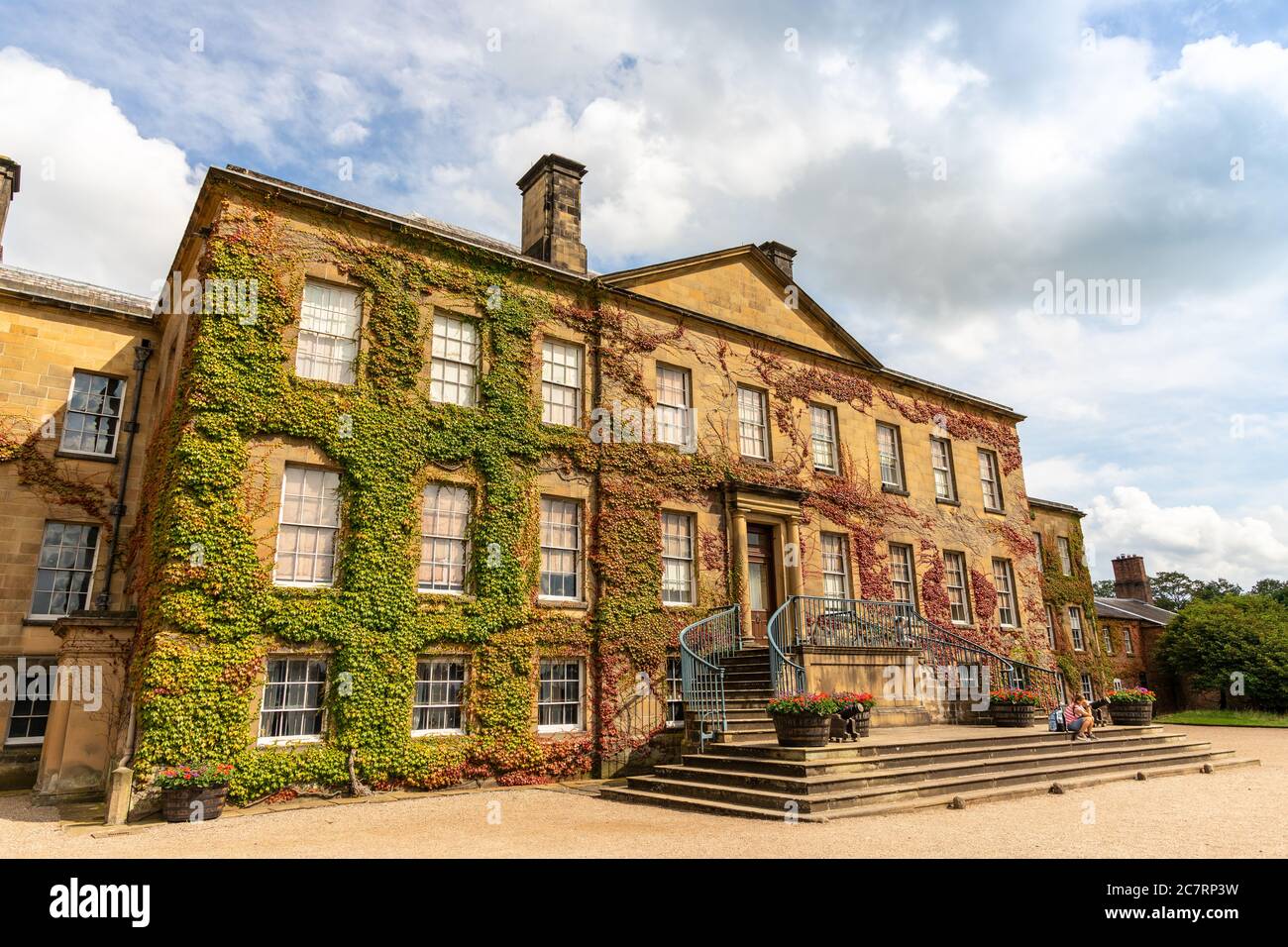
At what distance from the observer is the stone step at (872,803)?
10.2m

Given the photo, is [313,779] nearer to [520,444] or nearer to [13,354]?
[520,444]

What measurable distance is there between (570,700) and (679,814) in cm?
519

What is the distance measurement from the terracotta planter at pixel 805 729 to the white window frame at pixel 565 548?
18.0 feet

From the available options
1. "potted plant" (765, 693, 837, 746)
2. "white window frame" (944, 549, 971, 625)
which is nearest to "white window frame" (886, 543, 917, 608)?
"white window frame" (944, 549, 971, 625)

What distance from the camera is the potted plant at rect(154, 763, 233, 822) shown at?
10.9 meters

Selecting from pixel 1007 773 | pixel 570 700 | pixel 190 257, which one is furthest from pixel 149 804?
pixel 1007 773

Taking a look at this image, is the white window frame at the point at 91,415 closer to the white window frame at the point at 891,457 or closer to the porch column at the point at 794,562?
the porch column at the point at 794,562

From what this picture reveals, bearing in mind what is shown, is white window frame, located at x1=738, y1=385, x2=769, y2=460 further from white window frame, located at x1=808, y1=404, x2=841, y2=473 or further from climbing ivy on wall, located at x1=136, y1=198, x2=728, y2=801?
climbing ivy on wall, located at x1=136, y1=198, x2=728, y2=801

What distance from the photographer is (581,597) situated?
53.5 feet

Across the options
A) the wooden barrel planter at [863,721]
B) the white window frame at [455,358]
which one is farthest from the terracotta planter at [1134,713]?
the white window frame at [455,358]

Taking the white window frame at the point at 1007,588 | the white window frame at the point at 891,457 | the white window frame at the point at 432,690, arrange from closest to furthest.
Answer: the white window frame at the point at 432,690, the white window frame at the point at 891,457, the white window frame at the point at 1007,588

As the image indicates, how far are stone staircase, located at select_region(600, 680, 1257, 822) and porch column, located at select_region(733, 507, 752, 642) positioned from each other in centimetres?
176

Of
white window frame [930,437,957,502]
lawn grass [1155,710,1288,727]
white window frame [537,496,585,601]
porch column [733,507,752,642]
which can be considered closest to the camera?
white window frame [537,496,585,601]
